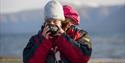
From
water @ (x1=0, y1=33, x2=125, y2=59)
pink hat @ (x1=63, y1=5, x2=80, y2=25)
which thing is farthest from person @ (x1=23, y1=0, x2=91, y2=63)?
water @ (x1=0, y1=33, x2=125, y2=59)

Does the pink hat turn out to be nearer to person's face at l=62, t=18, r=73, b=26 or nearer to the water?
person's face at l=62, t=18, r=73, b=26

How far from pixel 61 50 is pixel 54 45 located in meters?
0.07

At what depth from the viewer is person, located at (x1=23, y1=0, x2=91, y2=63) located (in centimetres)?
414

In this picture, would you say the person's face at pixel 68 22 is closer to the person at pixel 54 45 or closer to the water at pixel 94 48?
the person at pixel 54 45

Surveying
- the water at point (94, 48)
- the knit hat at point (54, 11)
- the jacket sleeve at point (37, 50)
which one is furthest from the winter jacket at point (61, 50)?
the water at point (94, 48)

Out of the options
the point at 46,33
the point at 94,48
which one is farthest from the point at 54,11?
the point at 94,48

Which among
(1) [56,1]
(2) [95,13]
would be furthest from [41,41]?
(2) [95,13]

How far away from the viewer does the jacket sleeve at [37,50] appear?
4145 millimetres

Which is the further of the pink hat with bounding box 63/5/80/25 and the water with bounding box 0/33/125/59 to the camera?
the water with bounding box 0/33/125/59

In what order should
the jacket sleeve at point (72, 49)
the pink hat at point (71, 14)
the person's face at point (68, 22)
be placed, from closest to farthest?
the jacket sleeve at point (72, 49) < the person's face at point (68, 22) < the pink hat at point (71, 14)

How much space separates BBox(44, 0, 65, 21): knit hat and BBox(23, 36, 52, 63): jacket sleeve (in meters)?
0.17

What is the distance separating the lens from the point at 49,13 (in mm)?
4176

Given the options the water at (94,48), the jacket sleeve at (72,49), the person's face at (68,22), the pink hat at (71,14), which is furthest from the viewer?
the water at (94,48)

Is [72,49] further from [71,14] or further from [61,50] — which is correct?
[71,14]
